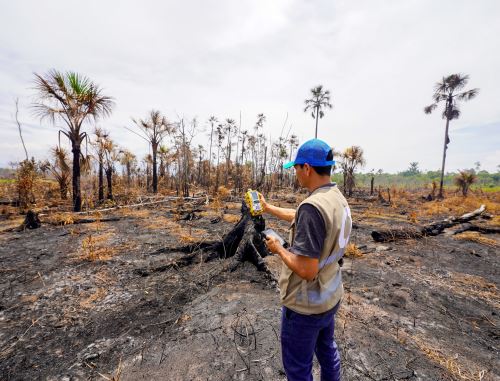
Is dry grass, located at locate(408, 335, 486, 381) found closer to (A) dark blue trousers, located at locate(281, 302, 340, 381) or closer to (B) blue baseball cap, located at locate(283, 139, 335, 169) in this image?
(A) dark blue trousers, located at locate(281, 302, 340, 381)

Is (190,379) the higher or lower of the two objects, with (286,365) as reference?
lower

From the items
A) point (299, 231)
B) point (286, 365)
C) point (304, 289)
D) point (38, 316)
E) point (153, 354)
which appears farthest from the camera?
point (38, 316)

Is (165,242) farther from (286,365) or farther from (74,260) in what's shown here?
(286,365)

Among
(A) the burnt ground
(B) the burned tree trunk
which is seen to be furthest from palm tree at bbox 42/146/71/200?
(B) the burned tree trunk

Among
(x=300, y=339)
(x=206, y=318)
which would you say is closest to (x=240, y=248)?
(x=206, y=318)

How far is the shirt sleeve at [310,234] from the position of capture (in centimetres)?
139

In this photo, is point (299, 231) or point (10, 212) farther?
point (10, 212)

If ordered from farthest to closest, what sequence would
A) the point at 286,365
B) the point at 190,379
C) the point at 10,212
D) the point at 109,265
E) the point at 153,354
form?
the point at 10,212 → the point at 109,265 → the point at 153,354 → the point at 190,379 → the point at 286,365

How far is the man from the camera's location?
4.67 feet

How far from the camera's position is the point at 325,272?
62.6 inches

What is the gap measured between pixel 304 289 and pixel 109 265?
4.96 meters

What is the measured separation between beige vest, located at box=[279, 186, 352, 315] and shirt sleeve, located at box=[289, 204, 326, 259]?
0.04 m

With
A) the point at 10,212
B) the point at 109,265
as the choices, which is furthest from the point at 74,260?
the point at 10,212

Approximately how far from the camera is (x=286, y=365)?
1678mm
